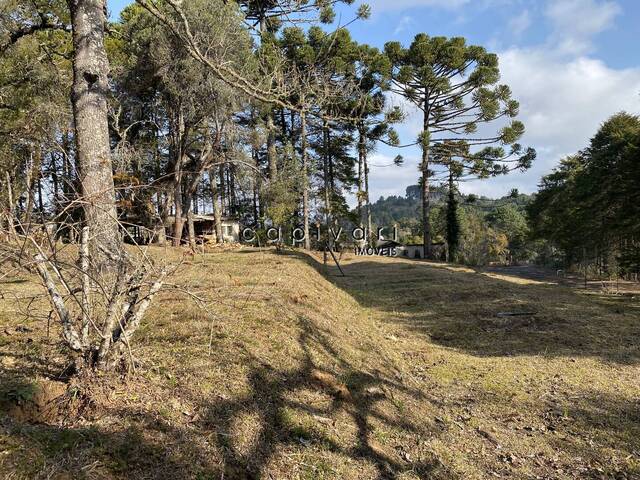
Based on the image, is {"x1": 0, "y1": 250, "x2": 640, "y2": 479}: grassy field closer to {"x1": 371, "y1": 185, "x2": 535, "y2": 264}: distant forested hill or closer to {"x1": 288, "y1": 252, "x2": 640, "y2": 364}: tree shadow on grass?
{"x1": 288, "y1": 252, "x2": 640, "y2": 364}: tree shadow on grass

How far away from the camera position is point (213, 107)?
1396 centimetres

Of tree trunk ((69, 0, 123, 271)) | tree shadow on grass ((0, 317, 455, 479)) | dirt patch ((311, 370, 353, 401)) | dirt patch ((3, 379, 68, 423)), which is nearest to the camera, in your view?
tree shadow on grass ((0, 317, 455, 479))

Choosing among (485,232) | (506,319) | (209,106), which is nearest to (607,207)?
(506,319)

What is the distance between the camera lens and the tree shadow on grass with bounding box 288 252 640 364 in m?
6.37

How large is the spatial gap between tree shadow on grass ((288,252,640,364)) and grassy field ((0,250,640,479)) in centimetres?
7

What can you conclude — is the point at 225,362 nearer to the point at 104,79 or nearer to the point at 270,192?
the point at 104,79

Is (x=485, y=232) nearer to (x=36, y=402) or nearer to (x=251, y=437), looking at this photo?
(x=251, y=437)

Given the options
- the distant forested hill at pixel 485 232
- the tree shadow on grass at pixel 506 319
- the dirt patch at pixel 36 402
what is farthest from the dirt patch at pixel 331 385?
the distant forested hill at pixel 485 232

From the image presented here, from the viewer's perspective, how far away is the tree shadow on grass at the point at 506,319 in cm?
637

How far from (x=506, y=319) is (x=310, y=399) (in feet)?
19.6

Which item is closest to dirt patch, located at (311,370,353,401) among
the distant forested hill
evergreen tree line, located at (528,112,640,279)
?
evergreen tree line, located at (528,112,640,279)

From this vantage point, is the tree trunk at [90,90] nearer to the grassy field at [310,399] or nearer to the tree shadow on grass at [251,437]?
the grassy field at [310,399]

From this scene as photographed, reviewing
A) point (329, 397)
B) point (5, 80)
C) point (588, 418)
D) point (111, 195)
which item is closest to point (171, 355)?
point (329, 397)

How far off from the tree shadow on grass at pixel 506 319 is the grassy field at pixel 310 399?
0.07 m
